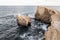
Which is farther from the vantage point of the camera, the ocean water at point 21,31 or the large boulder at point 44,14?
the large boulder at point 44,14

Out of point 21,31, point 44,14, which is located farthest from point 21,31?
point 44,14

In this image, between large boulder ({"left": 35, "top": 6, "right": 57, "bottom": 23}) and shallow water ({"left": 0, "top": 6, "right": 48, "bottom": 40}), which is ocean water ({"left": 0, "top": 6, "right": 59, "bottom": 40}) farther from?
large boulder ({"left": 35, "top": 6, "right": 57, "bottom": 23})

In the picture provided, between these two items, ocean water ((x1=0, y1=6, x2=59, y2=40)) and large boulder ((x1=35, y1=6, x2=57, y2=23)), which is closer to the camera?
ocean water ((x1=0, y1=6, x2=59, y2=40))

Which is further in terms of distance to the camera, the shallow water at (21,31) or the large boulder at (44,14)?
the large boulder at (44,14)

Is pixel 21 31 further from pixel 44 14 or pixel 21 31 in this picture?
pixel 44 14

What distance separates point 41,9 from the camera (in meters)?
16.8

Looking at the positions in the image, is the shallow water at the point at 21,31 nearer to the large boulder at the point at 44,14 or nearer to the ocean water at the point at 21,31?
the ocean water at the point at 21,31

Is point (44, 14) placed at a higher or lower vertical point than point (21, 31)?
higher

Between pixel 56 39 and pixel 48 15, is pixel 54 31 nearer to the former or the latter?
pixel 56 39

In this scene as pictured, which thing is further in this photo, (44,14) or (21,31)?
(44,14)

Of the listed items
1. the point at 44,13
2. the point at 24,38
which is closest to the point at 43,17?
the point at 44,13

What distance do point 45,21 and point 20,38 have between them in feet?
21.9

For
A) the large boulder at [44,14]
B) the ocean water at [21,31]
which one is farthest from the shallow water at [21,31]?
the large boulder at [44,14]

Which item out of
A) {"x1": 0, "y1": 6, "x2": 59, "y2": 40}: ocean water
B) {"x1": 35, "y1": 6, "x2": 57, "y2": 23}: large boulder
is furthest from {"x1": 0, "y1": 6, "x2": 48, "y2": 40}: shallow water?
{"x1": 35, "y1": 6, "x2": 57, "y2": 23}: large boulder
